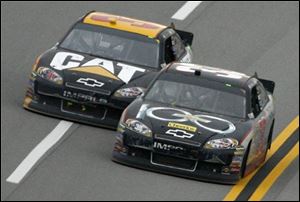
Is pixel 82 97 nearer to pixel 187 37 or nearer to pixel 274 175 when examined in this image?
pixel 274 175

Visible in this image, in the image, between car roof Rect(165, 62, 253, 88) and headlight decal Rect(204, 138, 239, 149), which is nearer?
headlight decal Rect(204, 138, 239, 149)

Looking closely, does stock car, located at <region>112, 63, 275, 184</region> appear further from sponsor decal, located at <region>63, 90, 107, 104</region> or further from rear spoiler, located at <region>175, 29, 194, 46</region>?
rear spoiler, located at <region>175, 29, 194, 46</region>

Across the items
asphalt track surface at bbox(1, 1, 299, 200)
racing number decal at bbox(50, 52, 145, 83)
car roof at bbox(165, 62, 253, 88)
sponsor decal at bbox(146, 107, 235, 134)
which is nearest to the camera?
asphalt track surface at bbox(1, 1, 299, 200)

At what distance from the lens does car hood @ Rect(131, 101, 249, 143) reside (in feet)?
82.0

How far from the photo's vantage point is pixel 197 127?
25.2 m

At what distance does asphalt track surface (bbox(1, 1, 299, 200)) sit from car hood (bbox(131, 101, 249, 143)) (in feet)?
2.11

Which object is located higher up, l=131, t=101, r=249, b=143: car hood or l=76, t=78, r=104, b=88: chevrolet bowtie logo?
l=131, t=101, r=249, b=143: car hood

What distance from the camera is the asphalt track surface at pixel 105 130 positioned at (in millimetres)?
24156

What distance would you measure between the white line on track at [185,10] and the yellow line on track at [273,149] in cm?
642

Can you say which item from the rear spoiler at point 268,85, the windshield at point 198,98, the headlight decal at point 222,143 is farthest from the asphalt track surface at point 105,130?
the windshield at point 198,98

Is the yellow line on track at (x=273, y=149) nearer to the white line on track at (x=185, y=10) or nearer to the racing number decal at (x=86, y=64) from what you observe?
the racing number decal at (x=86, y=64)

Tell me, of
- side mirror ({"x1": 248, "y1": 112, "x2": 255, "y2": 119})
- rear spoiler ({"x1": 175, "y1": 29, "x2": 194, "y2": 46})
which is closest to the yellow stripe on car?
side mirror ({"x1": 248, "y1": 112, "x2": 255, "y2": 119})

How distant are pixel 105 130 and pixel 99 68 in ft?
3.85

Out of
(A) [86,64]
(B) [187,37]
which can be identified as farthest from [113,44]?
(B) [187,37]
